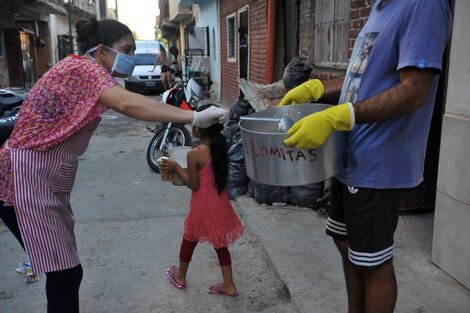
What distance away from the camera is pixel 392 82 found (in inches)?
67.2

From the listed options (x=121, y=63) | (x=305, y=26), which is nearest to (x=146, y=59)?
(x=305, y=26)

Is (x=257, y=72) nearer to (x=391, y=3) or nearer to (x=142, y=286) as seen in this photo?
(x=142, y=286)

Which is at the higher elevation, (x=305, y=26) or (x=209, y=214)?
(x=305, y=26)

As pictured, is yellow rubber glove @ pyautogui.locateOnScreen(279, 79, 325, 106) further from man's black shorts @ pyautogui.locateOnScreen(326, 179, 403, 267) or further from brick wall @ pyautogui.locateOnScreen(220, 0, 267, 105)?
brick wall @ pyautogui.locateOnScreen(220, 0, 267, 105)

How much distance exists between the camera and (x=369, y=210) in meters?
1.80

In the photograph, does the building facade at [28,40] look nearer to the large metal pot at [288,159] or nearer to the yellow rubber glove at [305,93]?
the yellow rubber glove at [305,93]

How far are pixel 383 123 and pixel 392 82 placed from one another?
0.16m

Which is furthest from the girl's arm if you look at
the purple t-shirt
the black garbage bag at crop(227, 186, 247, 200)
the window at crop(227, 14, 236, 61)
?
the window at crop(227, 14, 236, 61)

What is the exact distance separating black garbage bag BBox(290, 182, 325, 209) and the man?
7.71 feet

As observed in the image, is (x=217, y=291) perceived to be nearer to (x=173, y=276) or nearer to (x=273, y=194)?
(x=173, y=276)

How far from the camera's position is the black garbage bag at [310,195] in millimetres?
4391

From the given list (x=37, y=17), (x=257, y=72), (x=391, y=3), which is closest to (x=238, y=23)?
(x=257, y=72)

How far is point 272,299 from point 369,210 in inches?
58.3

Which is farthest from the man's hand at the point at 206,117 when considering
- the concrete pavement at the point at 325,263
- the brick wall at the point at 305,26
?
the brick wall at the point at 305,26
